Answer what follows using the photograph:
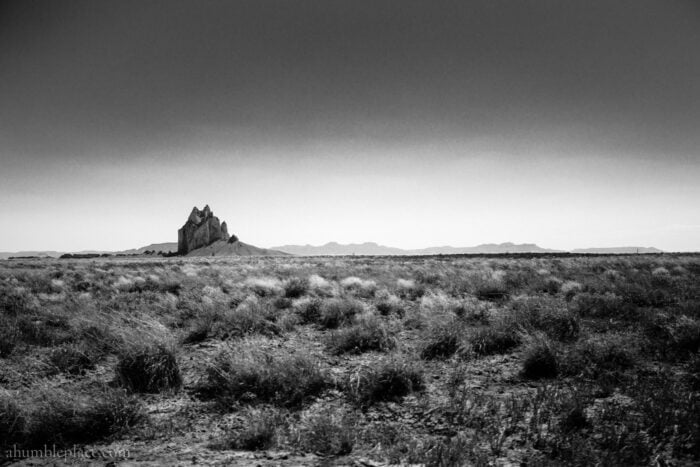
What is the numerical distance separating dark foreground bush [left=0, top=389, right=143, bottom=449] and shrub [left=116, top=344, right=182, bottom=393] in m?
0.80

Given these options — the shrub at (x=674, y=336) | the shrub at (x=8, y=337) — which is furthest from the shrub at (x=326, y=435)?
the shrub at (x=8, y=337)

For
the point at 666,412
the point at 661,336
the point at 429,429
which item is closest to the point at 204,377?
the point at 429,429

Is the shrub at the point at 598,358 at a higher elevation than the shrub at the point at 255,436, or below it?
higher

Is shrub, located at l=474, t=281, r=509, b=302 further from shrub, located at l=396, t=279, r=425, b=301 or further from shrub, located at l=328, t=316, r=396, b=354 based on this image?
shrub, located at l=328, t=316, r=396, b=354

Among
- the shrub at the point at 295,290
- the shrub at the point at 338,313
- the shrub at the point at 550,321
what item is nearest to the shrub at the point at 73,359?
the shrub at the point at 338,313

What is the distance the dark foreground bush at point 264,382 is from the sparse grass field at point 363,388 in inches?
0.8

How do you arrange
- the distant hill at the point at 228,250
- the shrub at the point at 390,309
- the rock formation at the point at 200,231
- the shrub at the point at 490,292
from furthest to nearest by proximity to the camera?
the rock formation at the point at 200,231 → the distant hill at the point at 228,250 → the shrub at the point at 490,292 → the shrub at the point at 390,309

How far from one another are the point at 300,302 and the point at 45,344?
5.72 metres

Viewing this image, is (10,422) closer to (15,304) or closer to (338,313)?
(338,313)

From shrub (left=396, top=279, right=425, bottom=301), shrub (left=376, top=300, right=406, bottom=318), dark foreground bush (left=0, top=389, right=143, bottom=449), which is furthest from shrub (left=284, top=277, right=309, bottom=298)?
dark foreground bush (left=0, top=389, right=143, bottom=449)

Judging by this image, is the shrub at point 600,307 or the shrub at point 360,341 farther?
the shrub at point 600,307

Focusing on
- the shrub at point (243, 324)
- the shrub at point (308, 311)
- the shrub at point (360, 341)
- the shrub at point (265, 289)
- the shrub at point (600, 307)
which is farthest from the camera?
the shrub at point (265, 289)

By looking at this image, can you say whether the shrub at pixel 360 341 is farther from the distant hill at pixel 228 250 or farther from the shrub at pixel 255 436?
the distant hill at pixel 228 250

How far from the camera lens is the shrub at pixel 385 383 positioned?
420 cm
